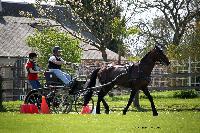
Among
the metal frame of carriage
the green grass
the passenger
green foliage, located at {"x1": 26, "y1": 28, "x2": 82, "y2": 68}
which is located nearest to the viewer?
the green grass

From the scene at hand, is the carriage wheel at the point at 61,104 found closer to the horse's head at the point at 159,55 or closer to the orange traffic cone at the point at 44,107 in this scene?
the orange traffic cone at the point at 44,107

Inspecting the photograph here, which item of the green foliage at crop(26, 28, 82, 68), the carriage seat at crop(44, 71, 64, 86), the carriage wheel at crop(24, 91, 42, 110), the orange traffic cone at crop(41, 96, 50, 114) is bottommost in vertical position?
the orange traffic cone at crop(41, 96, 50, 114)

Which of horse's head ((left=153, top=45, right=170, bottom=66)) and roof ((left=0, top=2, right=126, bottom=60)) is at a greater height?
roof ((left=0, top=2, right=126, bottom=60))

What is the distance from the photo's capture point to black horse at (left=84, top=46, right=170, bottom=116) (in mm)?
20469

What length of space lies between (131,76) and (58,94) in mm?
2415

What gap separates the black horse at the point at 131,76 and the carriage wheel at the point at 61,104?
1.84 ft

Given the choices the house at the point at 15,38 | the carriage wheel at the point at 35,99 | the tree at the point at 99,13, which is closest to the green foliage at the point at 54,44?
the house at the point at 15,38

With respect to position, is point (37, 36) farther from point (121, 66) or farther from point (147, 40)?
point (121, 66)

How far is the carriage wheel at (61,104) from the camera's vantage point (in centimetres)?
2116

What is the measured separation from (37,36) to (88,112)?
28495 millimetres

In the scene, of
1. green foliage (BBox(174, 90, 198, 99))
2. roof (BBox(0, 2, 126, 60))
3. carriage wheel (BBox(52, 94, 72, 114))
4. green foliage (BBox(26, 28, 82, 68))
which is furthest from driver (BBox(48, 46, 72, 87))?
roof (BBox(0, 2, 126, 60))

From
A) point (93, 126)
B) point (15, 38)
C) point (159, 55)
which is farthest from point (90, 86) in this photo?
point (15, 38)

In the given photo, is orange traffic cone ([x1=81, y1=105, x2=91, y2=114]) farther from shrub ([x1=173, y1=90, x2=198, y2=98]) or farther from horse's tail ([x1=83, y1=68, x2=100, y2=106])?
shrub ([x1=173, y1=90, x2=198, y2=98])

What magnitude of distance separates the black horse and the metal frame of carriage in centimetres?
43
